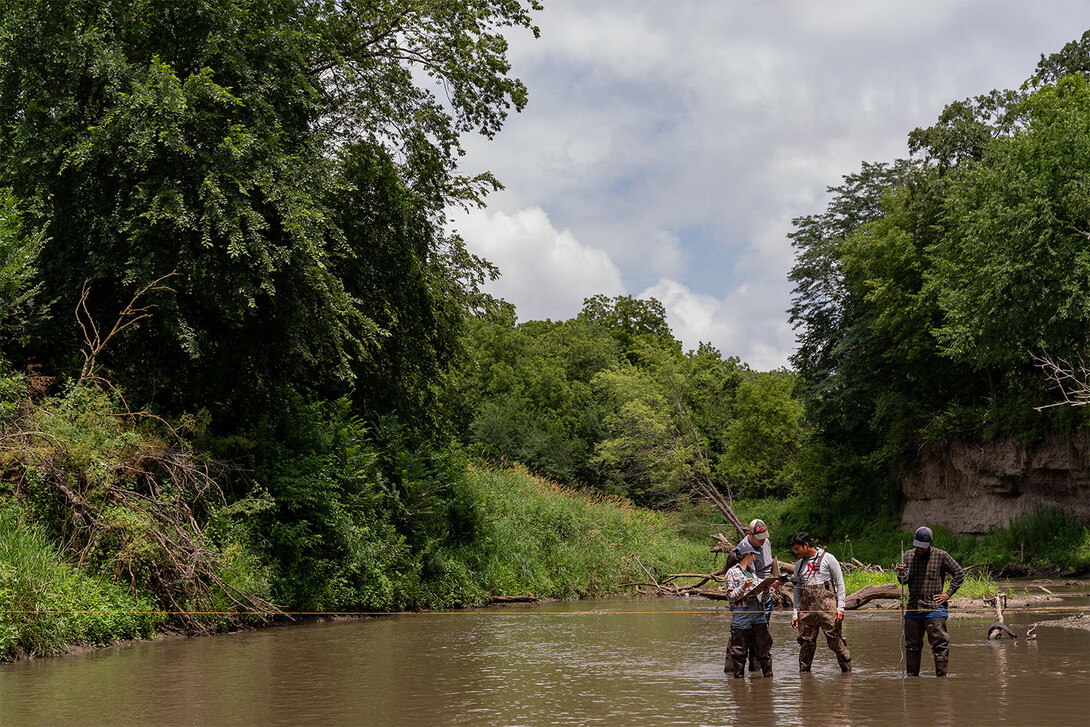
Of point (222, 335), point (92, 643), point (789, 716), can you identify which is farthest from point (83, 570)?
point (789, 716)

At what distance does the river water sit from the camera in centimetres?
802

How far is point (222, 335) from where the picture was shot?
19188 millimetres

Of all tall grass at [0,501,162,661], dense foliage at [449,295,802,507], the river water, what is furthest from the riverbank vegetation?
dense foliage at [449,295,802,507]

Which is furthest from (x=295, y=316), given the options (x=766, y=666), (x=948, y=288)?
(x=948, y=288)

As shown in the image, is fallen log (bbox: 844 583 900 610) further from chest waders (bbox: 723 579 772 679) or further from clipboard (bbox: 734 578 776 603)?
clipboard (bbox: 734 578 776 603)

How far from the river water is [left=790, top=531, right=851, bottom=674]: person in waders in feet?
1.18

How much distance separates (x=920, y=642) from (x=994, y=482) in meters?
28.6

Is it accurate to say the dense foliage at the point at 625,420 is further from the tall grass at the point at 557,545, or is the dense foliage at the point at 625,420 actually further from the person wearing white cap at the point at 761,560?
the person wearing white cap at the point at 761,560

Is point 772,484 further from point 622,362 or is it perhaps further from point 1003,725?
point 1003,725

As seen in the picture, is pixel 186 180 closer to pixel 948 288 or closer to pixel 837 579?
pixel 837 579

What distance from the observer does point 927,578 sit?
422 inches

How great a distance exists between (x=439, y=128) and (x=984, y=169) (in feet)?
62.9

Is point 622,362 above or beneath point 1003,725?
above

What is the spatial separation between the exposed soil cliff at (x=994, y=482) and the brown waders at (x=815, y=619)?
2497cm
